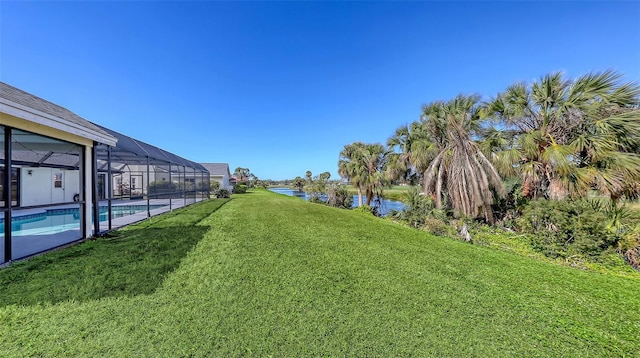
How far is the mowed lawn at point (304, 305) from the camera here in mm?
2068

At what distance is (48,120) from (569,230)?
11220mm

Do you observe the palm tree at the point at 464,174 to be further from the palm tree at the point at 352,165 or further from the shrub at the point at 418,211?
the palm tree at the point at 352,165

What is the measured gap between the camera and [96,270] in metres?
3.53

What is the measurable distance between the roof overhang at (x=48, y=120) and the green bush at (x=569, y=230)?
35.5 feet

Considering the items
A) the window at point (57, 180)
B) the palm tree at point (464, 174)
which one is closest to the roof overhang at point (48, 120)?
the palm tree at point (464, 174)

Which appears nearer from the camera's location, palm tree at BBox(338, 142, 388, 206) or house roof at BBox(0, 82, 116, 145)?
house roof at BBox(0, 82, 116, 145)

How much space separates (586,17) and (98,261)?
16.3 m

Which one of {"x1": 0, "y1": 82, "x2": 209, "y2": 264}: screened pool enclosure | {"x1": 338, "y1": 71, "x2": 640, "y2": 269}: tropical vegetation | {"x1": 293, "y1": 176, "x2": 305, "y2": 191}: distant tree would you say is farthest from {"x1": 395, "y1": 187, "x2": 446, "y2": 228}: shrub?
{"x1": 293, "y1": 176, "x2": 305, "y2": 191}: distant tree

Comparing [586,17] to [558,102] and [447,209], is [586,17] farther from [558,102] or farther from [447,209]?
[447,209]

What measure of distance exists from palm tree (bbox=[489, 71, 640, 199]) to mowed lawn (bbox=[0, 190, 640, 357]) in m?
3.77

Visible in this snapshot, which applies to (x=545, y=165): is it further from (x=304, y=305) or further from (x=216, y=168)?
(x=216, y=168)

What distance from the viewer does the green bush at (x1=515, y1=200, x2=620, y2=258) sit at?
525 centimetres

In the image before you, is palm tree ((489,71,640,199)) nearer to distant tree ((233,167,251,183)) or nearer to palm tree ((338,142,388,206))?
palm tree ((338,142,388,206))

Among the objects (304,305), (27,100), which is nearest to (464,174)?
(304,305)
